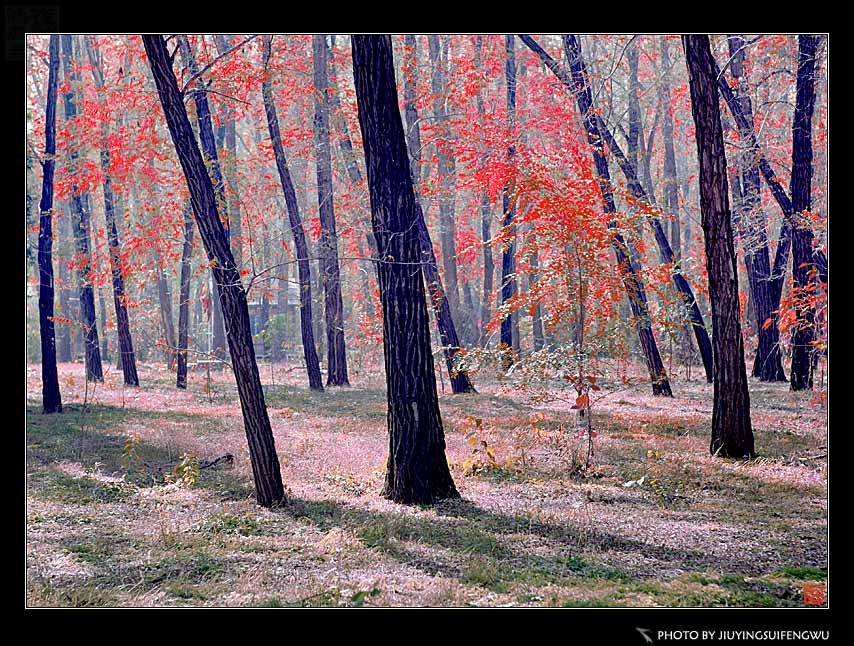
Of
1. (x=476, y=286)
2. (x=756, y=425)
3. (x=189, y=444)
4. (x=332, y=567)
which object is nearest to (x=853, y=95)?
(x=332, y=567)

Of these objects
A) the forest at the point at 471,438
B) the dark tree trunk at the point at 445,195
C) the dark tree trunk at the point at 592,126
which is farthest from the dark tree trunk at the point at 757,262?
the dark tree trunk at the point at 445,195

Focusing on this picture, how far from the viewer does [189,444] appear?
9547mm

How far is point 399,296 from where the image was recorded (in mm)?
6082

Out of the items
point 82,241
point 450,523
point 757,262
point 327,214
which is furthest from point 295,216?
point 450,523

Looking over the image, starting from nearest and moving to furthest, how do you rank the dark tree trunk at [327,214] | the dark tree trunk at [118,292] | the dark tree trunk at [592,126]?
the dark tree trunk at [592,126] < the dark tree trunk at [118,292] < the dark tree trunk at [327,214]

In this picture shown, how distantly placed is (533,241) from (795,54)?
7.58m

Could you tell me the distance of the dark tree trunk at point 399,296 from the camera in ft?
19.8

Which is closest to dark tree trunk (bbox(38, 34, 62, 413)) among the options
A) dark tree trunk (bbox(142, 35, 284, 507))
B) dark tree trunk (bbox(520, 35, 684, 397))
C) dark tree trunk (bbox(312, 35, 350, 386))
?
dark tree trunk (bbox(312, 35, 350, 386))

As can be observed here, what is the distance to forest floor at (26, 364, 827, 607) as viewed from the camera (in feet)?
14.2

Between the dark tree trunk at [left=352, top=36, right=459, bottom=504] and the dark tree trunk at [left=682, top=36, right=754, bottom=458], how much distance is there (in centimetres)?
312

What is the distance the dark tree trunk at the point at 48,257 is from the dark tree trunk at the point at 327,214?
17.4 feet

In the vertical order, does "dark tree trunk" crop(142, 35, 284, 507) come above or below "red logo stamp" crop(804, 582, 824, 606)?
above

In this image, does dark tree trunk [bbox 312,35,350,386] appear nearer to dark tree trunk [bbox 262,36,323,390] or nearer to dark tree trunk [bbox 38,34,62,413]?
dark tree trunk [bbox 262,36,323,390]

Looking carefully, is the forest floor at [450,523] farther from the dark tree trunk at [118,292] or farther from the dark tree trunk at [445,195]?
the dark tree trunk at [445,195]
